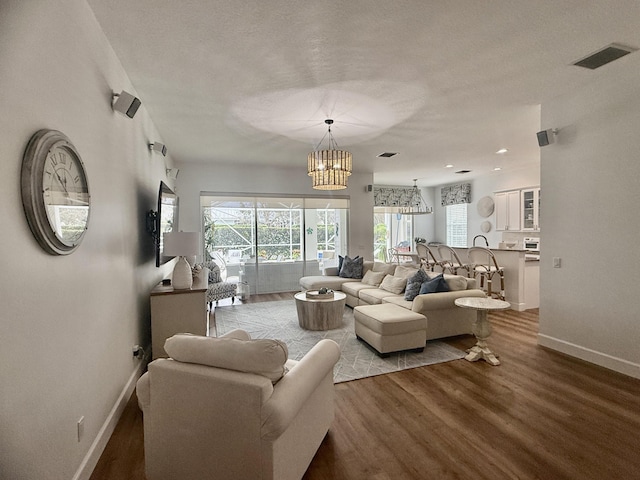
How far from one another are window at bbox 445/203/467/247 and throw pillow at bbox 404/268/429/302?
597 centimetres

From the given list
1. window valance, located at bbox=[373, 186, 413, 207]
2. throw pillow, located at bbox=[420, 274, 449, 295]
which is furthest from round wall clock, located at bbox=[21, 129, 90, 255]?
window valance, located at bbox=[373, 186, 413, 207]

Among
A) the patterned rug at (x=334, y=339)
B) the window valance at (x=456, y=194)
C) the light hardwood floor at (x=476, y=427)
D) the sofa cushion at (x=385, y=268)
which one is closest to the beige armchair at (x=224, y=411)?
the light hardwood floor at (x=476, y=427)

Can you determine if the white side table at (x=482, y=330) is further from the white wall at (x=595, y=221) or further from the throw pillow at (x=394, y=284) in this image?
the throw pillow at (x=394, y=284)

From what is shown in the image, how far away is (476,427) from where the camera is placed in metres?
2.29

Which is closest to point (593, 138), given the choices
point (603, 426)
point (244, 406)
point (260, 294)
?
point (603, 426)

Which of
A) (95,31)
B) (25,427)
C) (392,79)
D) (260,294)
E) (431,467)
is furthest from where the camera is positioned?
(260,294)

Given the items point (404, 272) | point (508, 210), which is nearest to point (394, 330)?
point (404, 272)

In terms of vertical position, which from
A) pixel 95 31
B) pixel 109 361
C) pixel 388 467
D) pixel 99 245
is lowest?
pixel 388 467

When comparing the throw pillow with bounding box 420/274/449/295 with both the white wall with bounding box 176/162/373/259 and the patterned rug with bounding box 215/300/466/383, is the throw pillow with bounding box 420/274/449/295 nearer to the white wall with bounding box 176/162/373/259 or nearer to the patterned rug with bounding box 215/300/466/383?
the patterned rug with bounding box 215/300/466/383

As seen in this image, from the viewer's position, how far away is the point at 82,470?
179cm

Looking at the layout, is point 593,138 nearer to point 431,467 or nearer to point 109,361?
point 431,467

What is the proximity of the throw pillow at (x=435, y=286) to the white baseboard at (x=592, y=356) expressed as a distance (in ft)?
4.05

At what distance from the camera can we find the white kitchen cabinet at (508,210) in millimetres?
7651

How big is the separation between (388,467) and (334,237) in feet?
20.5
